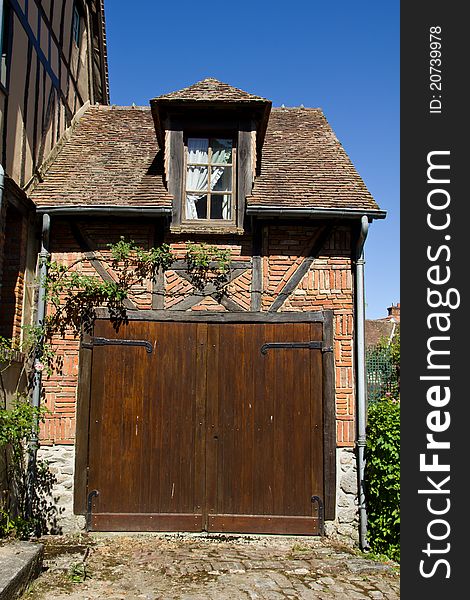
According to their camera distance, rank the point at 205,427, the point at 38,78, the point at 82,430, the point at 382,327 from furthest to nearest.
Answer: the point at 382,327 → the point at 38,78 → the point at 205,427 → the point at 82,430

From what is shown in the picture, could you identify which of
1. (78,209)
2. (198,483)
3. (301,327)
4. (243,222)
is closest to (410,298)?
(301,327)

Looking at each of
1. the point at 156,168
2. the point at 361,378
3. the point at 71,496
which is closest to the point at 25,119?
the point at 156,168

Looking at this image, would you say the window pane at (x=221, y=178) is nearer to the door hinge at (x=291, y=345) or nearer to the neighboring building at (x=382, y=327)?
the door hinge at (x=291, y=345)

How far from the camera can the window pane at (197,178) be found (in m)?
8.26

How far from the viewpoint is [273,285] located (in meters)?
7.92

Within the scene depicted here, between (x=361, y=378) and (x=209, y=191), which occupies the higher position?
(x=209, y=191)

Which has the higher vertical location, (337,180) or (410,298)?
(337,180)

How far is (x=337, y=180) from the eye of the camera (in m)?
8.51

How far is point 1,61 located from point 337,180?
174 inches

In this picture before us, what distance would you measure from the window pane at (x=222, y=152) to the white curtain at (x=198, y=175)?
93mm

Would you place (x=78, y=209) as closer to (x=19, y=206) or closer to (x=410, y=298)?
(x=19, y=206)

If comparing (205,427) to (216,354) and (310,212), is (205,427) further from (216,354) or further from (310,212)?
(310,212)

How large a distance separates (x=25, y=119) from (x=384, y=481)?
246 inches

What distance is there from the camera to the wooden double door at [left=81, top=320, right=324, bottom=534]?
7566mm
